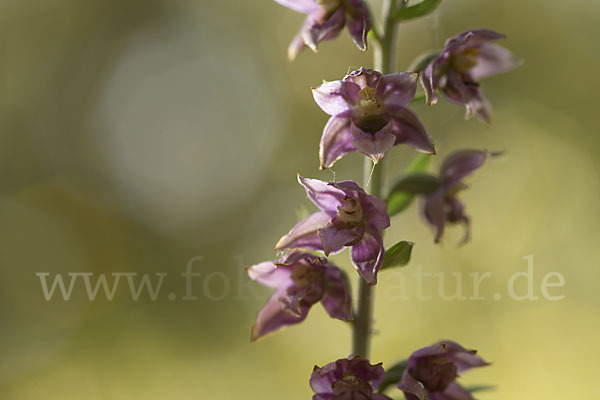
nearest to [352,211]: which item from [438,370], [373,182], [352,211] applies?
[352,211]

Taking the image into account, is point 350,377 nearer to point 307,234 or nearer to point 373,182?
point 307,234

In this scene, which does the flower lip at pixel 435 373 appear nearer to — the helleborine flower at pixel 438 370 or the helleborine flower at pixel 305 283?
the helleborine flower at pixel 438 370

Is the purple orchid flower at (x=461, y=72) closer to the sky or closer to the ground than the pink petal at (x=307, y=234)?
closer to the sky

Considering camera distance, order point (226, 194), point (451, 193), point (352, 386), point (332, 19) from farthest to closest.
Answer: point (226, 194), point (451, 193), point (332, 19), point (352, 386)

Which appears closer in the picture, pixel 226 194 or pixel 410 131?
pixel 410 131

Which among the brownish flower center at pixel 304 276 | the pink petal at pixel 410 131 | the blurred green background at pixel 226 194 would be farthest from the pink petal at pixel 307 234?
the blurred green background at pixel 226 194

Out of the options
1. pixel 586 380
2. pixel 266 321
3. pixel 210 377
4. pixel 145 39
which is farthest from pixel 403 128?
pixel 145 39

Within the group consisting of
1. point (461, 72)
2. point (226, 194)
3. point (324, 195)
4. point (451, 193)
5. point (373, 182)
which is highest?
point (226, 194)

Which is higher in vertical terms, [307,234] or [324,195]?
[324,195]

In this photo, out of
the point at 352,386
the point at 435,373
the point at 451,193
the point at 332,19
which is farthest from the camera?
the point at 451,193
